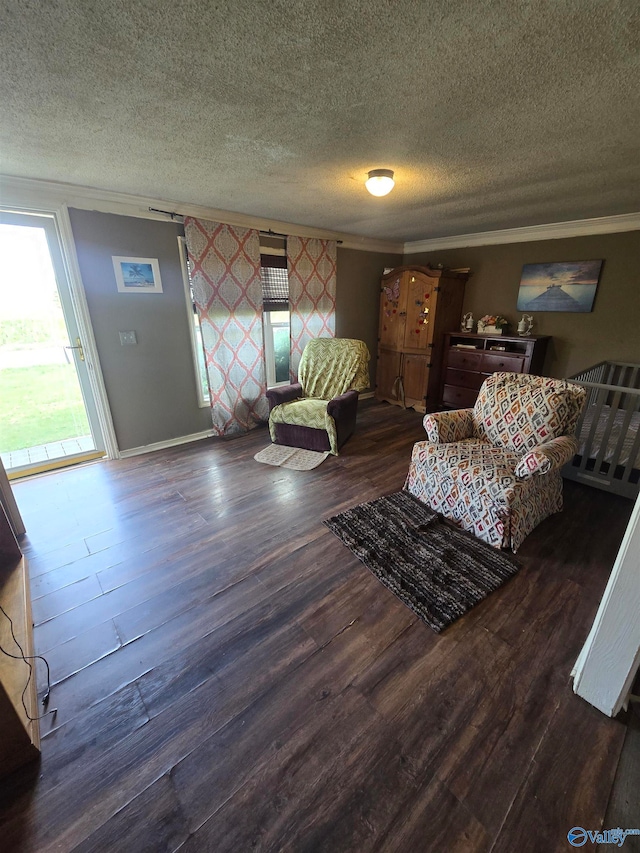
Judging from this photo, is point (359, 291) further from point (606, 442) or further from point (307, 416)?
point (606, 442)

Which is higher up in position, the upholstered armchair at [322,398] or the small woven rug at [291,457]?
the upholstered armchair at [322,398]

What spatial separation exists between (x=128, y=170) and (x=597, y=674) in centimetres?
367

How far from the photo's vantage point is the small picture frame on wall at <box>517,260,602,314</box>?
3.67m

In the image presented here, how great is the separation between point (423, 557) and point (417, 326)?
11.0 ft

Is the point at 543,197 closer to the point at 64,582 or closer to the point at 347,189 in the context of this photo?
the point at 347,189

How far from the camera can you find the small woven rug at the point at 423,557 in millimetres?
1765

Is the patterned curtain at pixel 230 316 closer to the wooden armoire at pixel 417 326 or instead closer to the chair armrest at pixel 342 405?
the chair armrest at pixel 342 405

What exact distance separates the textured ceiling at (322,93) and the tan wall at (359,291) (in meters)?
2.15

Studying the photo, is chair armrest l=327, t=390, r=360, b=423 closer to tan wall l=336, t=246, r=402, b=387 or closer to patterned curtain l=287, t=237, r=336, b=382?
patterned curtain l=287, t=237, r=336, b=382

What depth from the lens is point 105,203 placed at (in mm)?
2814

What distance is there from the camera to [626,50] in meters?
1.16

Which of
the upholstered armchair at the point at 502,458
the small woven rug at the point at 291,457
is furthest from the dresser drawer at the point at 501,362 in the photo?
the small woven rug at the point at 291,457

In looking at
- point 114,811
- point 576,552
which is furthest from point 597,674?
point 114,811

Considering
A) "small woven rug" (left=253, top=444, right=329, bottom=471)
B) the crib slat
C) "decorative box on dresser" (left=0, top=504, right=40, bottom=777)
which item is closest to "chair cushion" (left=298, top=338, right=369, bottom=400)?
"small woven rug" (left=253, top=444, right=329, bottom=471)
